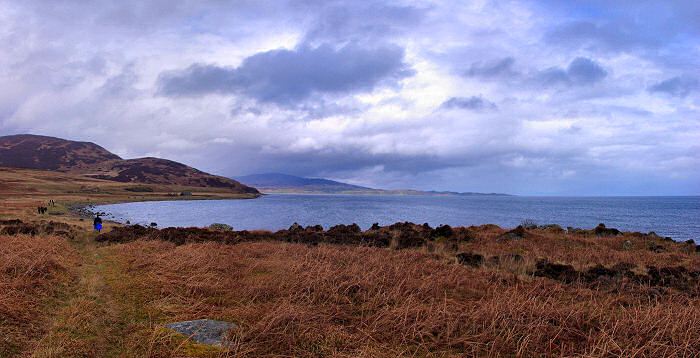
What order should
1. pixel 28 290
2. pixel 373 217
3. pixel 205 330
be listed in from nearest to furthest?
pixel 205 330
pixel 28 290
pixel 373 217

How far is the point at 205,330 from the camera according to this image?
5.90m

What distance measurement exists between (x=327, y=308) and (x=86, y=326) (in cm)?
428

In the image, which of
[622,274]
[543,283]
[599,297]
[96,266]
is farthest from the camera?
[622,274]

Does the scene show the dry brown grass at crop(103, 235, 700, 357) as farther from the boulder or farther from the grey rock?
the boulder

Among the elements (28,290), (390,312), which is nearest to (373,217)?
(390,312)

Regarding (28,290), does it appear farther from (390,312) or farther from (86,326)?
(390,312)

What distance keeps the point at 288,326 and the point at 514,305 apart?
4.56m

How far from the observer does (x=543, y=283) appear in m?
10.3

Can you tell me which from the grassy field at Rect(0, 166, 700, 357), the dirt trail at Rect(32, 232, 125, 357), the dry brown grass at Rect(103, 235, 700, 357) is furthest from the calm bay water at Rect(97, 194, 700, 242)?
the dirt trail at Rect(32, 232, 125, 357)

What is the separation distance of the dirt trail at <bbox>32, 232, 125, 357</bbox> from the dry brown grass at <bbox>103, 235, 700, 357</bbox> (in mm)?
385

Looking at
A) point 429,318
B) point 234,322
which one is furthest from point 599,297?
point 234,322

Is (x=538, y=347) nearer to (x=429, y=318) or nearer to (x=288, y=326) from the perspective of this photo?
(x=429, y=318)

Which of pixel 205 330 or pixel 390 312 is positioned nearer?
pixel 205 330

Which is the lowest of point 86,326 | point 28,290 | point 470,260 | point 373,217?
point 373,217
